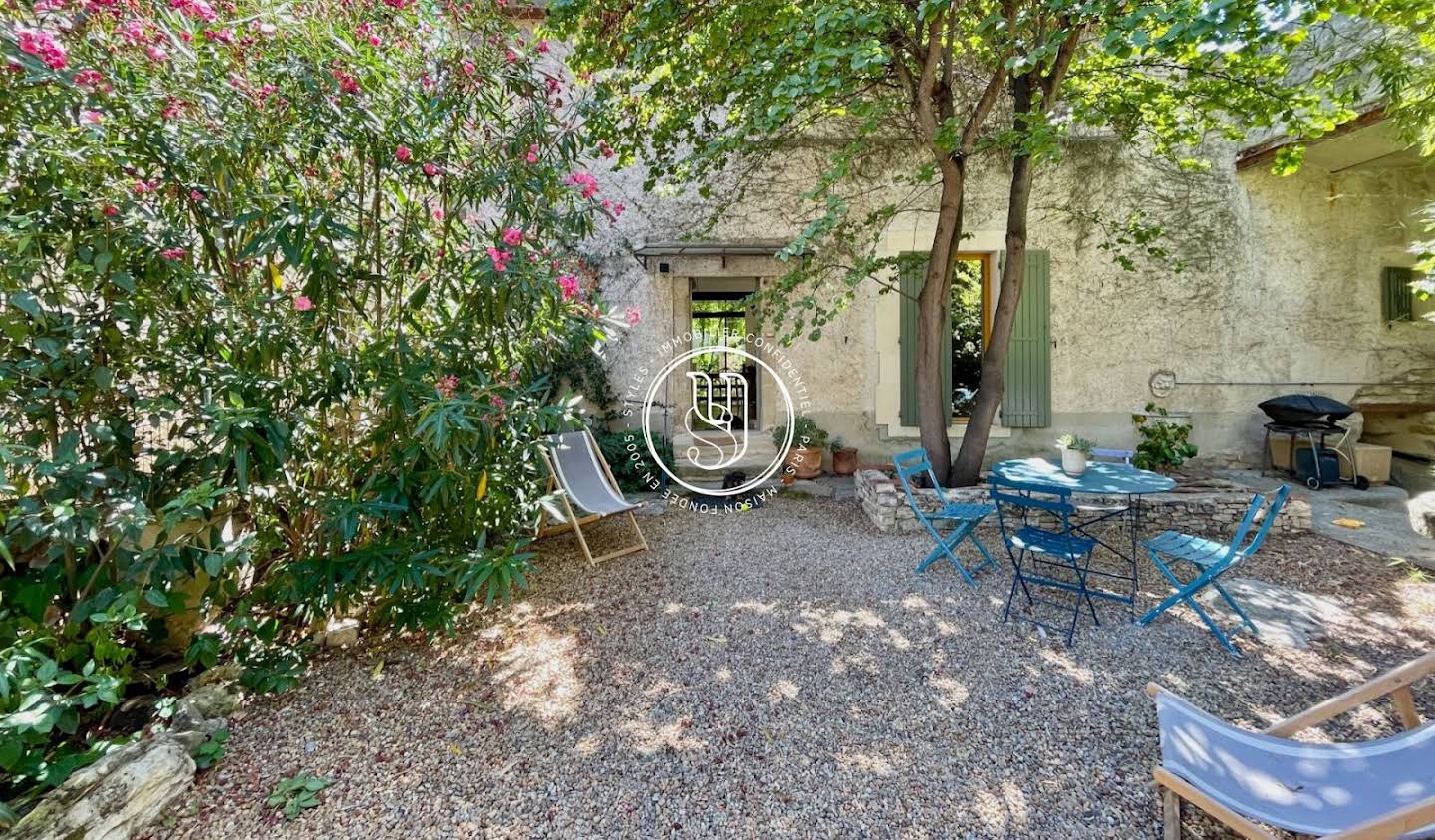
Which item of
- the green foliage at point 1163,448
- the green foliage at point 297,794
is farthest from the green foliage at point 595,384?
the green foliage at point 1163,448

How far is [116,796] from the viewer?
174 cm

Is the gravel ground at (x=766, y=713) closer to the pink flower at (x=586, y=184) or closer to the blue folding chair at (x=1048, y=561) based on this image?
the blue folding chair at (x=1048, y=561)

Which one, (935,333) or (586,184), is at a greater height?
(586,184)

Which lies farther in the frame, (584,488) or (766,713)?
(584,488)

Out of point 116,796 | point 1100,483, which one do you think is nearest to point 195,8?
point 116,796

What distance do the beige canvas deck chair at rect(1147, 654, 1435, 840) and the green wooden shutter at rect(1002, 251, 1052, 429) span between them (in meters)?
4.93

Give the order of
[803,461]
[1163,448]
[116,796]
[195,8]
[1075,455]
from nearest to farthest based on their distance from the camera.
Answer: [116,796], [195,8], [1075,455], [1163,448], [803,461]

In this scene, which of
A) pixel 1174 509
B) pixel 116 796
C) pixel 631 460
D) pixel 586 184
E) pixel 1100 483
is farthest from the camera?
pixel 631 460

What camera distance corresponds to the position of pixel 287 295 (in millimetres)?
2516

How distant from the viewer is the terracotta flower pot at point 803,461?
651 centimetres

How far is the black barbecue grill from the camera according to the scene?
6039 millimetres

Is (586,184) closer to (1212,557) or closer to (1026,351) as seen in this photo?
(1212,557)

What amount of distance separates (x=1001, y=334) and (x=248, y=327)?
17.5 feet

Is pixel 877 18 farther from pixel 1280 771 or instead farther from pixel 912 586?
pixel 1280 771
